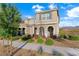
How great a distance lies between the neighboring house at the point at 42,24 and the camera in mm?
2270

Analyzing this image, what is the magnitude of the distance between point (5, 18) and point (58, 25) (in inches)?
23.1

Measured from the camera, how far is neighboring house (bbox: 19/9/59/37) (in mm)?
2270

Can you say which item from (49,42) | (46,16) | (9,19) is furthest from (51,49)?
(9,19)

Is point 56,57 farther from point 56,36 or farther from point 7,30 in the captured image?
point 7,30

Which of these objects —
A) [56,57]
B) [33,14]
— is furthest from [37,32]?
[56,57]

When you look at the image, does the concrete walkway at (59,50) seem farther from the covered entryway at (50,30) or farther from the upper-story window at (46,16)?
the upper-story window at (46,16)

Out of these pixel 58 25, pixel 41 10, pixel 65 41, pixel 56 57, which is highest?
pixel 41 10

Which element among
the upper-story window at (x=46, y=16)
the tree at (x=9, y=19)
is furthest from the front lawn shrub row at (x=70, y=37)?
the tree at (x=9, y=19)

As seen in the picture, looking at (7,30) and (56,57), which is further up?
(7,30)

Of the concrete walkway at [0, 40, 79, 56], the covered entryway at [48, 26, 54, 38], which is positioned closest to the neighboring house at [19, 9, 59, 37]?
the covered entryway at [48, 26, 54, 38]

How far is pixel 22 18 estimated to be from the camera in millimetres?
2281

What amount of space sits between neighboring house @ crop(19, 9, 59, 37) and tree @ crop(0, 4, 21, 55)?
0.07 metres

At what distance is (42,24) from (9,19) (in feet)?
1.20

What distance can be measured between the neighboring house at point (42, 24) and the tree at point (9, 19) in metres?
0.07
